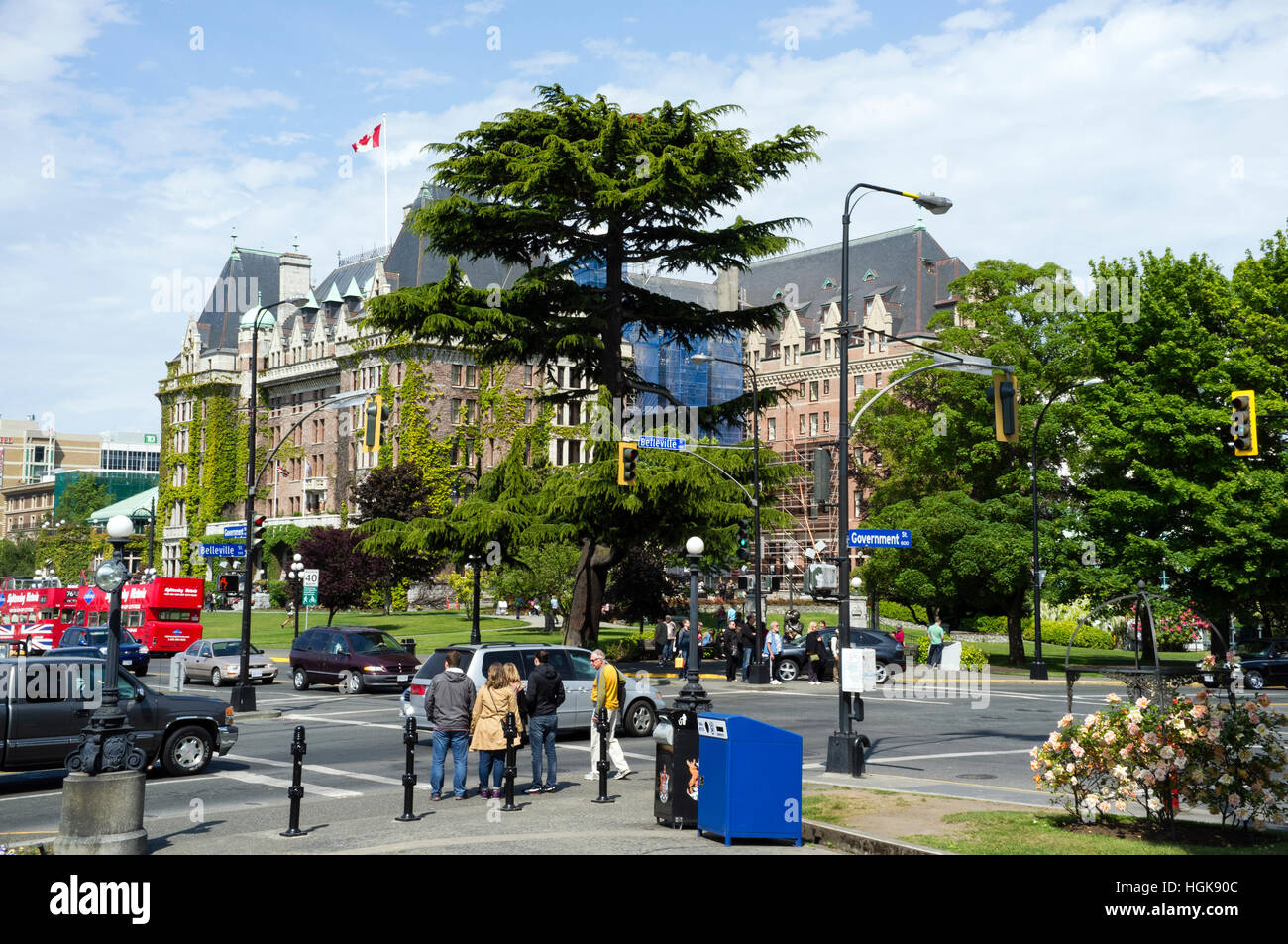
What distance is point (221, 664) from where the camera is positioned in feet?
126

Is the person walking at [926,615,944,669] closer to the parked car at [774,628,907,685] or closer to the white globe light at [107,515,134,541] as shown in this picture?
the parked car at [774,628,907,685]

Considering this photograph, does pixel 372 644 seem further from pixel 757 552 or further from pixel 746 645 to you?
pixel 757 552

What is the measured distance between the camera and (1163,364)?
4338cm

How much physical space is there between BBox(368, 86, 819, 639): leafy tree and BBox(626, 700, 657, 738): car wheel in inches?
514

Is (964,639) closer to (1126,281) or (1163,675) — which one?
(1126,281)

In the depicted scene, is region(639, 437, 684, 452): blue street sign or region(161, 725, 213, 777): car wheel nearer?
region(161, 725, 213, 777): car wheel

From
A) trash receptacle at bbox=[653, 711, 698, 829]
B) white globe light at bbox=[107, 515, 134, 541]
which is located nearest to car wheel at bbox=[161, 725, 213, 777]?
white globe light at bbox=[107, 515, 134, 541]

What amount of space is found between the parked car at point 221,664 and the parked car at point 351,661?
3279 millimetres

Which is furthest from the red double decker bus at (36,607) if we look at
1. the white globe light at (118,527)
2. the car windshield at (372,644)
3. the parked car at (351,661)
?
→ the white globe light at (118,527)

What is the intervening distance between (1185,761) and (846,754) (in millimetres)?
6433

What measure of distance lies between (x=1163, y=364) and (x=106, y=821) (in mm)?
40741

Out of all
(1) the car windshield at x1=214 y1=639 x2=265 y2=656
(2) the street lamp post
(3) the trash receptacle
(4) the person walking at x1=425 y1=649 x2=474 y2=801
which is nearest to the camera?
(3) the trash receptacle

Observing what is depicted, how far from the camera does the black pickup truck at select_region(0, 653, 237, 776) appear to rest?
1546cm

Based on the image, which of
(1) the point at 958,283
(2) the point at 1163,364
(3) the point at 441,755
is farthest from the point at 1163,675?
(1) the point at 958,283
